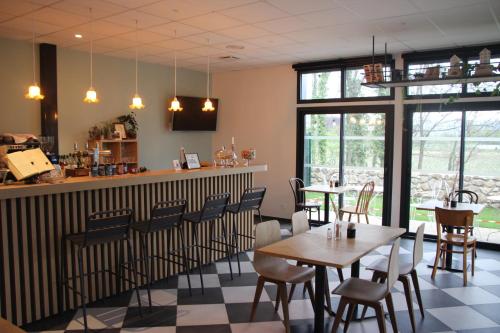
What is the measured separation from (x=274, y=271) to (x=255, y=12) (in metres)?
2.70

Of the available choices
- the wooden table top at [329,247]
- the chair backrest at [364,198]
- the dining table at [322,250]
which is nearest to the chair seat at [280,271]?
the dining table at [322,250]

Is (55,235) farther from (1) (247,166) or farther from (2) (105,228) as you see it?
(1) (247,166)

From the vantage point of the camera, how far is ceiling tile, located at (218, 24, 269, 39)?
515 centimetres

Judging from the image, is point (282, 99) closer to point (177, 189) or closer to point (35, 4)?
point (177, 189)

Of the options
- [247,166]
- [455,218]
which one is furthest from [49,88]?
[455,218]

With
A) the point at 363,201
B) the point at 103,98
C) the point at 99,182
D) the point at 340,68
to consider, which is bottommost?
the point at 363,201

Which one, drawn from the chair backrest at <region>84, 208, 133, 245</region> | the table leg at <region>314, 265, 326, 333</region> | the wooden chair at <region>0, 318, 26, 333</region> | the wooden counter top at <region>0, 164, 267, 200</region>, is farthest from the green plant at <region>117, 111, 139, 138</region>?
the wooden chair at <region>0, 318, 26, 333</region>

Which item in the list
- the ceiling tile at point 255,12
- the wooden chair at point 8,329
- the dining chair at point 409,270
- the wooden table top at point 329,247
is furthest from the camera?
the ceiling tile at point 255,12

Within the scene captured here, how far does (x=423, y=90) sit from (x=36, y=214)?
18.3ft

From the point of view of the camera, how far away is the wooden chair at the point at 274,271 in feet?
11.1

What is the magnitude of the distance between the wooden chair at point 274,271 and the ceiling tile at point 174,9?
2.33 m

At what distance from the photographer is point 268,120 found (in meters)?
8.09

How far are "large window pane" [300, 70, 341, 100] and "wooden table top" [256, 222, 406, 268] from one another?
3925mm

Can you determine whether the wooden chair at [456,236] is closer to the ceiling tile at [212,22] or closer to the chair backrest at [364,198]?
the chair backrest at [364,198]
